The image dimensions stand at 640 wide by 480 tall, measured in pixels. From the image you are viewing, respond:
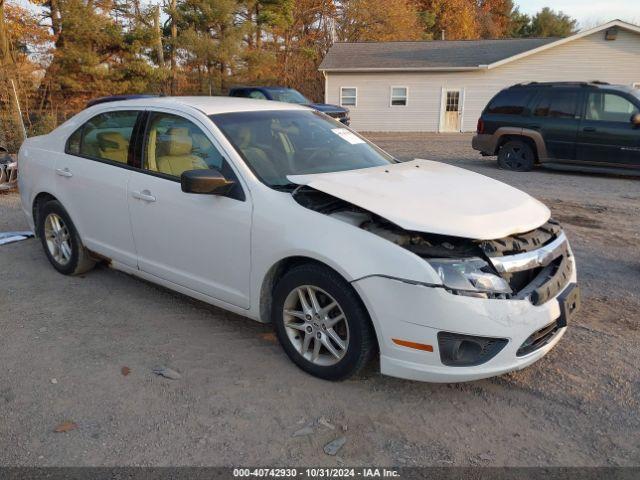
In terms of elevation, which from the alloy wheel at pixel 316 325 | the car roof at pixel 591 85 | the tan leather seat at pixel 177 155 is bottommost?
the alloy wheel at pixel 316 325

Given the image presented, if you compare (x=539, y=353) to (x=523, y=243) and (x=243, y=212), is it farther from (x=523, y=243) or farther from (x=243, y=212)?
(x=243, y=212)

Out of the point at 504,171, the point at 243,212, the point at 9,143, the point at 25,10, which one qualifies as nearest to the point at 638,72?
the point at 504,171

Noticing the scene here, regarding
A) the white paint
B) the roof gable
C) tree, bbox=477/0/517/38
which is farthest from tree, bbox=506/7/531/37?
the white paint

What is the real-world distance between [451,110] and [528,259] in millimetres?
24995

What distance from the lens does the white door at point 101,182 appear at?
4.38 meters

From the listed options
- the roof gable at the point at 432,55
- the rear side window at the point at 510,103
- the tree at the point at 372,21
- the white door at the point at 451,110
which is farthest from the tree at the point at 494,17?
the rear side window at the point at 510,103

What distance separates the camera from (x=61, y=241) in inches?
203

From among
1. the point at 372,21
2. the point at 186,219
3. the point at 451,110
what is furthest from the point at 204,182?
the point at 372,21

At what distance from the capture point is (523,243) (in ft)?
10.4

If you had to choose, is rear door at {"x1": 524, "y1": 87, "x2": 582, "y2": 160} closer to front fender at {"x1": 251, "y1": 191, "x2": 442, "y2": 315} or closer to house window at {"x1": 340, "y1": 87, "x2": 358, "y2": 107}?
front fender at {"x1": 251, "y1": 191, "x2": 442, "y2": 315}

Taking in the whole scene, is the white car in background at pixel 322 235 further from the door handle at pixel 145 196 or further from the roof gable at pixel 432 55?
the roof gable at pixel 432 55

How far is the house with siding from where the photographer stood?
24422 mm

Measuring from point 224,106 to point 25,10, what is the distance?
87.7 feet

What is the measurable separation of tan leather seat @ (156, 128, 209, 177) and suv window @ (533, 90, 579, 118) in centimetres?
960
